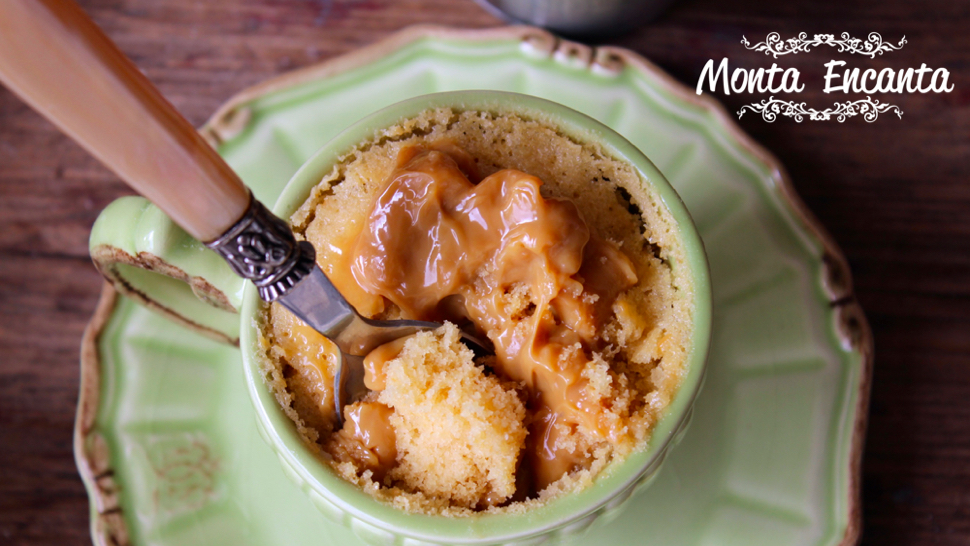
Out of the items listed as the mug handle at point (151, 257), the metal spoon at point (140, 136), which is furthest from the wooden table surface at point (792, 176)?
the metal spoon at point (140, 136)

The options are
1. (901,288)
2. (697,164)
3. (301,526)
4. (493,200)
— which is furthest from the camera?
(901,288)

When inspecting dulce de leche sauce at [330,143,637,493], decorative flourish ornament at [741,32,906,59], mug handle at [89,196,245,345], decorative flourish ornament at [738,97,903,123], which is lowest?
mug handle at [89,196,245,345]

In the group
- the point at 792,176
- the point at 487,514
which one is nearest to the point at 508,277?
the point at 487,514

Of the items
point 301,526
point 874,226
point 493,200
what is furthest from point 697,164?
point 301,526

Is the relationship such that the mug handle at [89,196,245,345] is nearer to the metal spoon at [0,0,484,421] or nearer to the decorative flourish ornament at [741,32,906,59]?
the metal spoon at [0,0,484,421]

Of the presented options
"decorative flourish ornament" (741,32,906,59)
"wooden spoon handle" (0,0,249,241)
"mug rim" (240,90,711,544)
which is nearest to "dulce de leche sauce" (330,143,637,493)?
"mug rim" (240,90,711,544)

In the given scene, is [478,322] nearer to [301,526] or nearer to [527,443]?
[527,443]

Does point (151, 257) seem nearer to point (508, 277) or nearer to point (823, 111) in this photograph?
point (508, 277)
